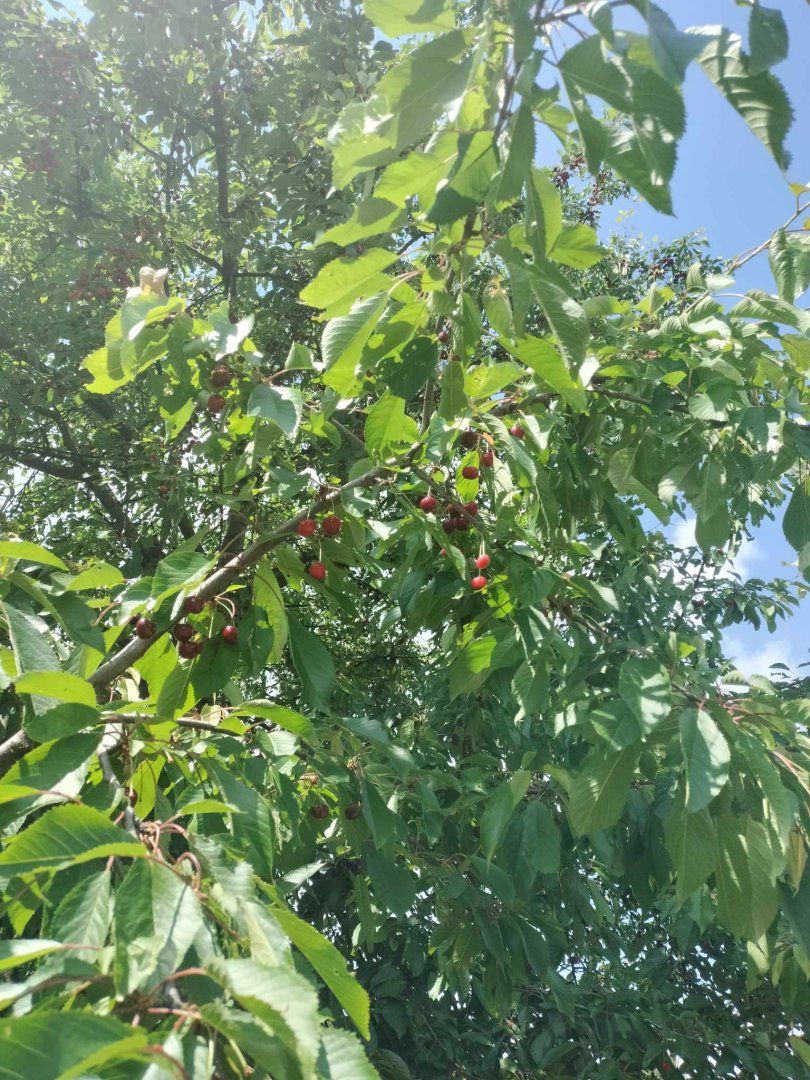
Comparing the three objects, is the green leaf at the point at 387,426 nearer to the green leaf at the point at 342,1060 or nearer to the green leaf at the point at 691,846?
the green leaf at the point at 691,846

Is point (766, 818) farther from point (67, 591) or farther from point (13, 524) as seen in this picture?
point (13, 524)

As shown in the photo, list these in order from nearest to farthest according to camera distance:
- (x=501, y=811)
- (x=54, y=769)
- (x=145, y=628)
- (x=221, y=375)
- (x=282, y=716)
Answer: (x=54, y=769) < (x=282, y=716) < (x=145, y=628) < (x=221, y=375) < (x=501, y=811)

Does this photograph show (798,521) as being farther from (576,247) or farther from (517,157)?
(517,157)

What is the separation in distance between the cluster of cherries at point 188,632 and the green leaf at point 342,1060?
1.19 m

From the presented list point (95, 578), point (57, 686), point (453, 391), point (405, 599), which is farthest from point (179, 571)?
point (405, 599)

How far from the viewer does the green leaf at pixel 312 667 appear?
6.38 feet

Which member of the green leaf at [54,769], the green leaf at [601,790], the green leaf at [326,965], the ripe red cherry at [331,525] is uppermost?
the ripe red cherry at [331,525]

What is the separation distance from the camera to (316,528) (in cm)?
208

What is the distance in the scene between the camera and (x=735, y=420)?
2039mm

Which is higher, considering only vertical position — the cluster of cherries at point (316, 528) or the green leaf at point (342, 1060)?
the cluster of cherries at point (316, 528)

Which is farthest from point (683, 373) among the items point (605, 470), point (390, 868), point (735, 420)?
point (390, 868)

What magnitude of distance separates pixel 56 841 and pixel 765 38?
1073mm

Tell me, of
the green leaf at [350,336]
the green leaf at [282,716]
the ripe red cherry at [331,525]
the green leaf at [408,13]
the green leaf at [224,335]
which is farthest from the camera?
A: the ripe red cherry at [331,525]

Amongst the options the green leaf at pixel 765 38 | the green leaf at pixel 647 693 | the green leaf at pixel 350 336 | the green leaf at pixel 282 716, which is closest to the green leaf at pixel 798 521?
the green leaf at pixel 647 693
